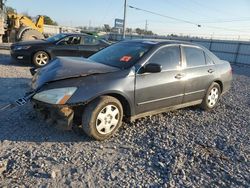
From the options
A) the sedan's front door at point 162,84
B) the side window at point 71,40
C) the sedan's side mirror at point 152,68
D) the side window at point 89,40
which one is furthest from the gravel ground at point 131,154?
the side window at point 89,40

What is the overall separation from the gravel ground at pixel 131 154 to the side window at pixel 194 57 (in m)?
1.15

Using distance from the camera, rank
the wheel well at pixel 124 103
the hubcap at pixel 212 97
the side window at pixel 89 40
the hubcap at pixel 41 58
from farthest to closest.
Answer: the side window at pixel 89 40 → the hubcap at pixel 41 58 → the hubcap at pixel 212 97 → the wheel well at pixel 124 103

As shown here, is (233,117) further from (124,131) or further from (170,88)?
(124,131)

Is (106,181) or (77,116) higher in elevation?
(77,116)

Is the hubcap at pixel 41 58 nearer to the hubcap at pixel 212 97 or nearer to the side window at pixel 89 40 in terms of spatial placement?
the side window at pixel 89 40

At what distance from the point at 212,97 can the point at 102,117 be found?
3.14m

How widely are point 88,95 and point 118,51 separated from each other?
1559mm

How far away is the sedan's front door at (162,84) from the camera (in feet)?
14.8

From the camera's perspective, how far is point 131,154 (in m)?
3.81

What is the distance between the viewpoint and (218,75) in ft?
20.0

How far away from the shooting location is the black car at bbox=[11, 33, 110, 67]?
32.4ft

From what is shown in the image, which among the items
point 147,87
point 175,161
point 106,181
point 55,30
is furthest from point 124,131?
point 55,30

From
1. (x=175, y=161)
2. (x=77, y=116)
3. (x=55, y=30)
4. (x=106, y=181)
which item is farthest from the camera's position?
(x=55, y=30)

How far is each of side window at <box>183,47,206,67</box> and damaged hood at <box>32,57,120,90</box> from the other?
5.86 feet
